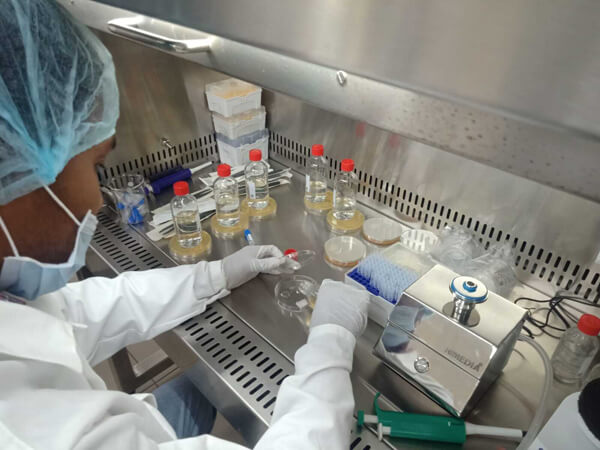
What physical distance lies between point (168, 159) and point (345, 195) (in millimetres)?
733

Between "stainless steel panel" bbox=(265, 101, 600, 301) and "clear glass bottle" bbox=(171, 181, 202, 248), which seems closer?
"stainless steel panel" bbox=(265, 101, 600, 301)

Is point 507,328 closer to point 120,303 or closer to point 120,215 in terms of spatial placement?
point 120,303

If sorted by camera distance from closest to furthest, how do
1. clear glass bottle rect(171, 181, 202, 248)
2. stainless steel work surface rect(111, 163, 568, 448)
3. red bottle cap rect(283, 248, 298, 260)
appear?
stainless steel work surface rect(111, 163, 568, 448), red bottle cap rect(283, 248, 298, 260), clear glass bottle rect(171, 181, 202, 248)

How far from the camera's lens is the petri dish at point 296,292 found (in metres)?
1.06

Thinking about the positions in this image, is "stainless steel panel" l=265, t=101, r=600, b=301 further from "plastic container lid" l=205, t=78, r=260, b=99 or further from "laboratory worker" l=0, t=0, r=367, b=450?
"laboratory worker" l=0, t=0, r=367, b=450

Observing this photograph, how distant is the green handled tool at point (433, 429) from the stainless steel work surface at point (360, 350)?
0.02 m

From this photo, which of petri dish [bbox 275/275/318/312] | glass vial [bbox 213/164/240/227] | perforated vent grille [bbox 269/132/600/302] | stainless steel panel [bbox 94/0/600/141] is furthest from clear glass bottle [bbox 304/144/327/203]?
stainless steel panel [bbox 94/0/600/141]

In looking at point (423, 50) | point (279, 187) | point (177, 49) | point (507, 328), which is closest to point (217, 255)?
point (279, 187)

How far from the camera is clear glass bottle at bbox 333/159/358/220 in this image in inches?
53.2

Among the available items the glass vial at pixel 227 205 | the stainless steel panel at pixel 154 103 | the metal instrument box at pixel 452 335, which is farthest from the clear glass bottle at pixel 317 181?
the metal instrument box at pixel 452 335

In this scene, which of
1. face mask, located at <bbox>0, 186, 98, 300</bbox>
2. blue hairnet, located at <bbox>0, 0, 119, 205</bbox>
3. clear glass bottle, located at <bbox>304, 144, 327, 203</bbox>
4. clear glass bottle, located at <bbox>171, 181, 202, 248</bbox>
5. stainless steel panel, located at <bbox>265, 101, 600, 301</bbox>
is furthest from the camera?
clear glass bottle, located at <bbox>304, 144, 327, 203</bbox>

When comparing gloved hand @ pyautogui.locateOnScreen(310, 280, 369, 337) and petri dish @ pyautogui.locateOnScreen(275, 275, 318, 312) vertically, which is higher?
gloved hand @ pyautogui.locateOnScreen(310, 280, 369, 337)

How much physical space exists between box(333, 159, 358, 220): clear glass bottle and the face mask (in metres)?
0.80

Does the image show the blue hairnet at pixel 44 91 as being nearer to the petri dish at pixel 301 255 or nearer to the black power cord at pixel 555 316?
the petri dish at pixel 301 255
